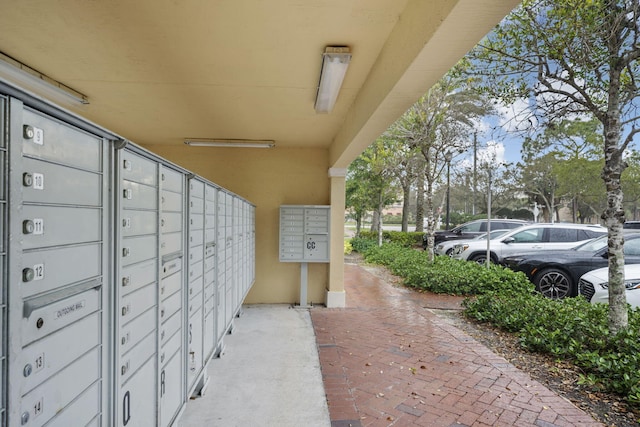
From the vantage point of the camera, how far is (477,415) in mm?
2807

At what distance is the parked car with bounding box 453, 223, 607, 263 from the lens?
863 cm

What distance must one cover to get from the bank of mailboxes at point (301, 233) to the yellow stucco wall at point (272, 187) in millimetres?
333

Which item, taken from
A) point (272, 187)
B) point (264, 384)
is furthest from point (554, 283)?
point (264, 384)

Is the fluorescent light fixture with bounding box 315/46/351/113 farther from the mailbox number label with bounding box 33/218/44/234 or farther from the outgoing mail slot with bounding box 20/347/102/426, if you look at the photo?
the outgoing mail slot with bounding box 20/347/102/426

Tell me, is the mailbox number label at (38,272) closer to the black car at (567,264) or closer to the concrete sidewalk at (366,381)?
the concrete sidewalk at (366,381)

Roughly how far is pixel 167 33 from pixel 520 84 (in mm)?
4327

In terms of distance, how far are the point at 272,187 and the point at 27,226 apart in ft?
17.9

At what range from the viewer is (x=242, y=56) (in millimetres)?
2939

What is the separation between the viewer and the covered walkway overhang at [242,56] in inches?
86.5

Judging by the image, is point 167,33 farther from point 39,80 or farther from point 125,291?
point 125,291

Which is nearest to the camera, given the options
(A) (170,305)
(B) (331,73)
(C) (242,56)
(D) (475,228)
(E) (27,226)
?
(E) (27,226)

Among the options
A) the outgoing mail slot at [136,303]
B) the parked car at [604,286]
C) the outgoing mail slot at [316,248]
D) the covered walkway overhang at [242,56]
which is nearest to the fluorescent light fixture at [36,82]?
the covered walkway overhang at [242,56]

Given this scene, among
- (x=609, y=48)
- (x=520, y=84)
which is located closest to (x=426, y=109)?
(x=520, y=84)

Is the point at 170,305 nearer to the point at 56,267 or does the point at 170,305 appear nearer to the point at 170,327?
the point at 170,327
